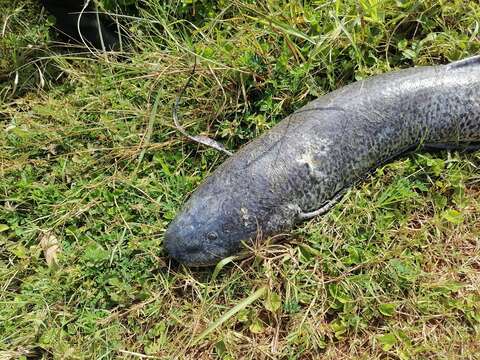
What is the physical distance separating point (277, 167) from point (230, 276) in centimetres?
91

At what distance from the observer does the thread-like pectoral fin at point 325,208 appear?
3.75 metres

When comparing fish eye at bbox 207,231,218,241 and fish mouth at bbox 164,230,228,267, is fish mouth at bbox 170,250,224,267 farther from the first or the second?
fish eye at bbox 207,231,218,241

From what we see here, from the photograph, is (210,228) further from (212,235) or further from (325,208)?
(325,208)

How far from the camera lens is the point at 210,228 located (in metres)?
3.55

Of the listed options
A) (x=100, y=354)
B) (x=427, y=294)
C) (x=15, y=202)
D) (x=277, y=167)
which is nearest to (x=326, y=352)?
(x=427, y=294)

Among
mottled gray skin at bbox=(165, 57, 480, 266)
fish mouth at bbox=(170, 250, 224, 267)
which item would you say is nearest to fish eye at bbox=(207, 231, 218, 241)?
mottled gray skin at bbox=(165, 57, 480, 266)

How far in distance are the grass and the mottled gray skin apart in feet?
0.79

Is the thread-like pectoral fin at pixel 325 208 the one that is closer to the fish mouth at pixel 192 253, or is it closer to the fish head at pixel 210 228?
the fish head at pixel 210 228

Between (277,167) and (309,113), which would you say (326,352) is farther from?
(309,113)

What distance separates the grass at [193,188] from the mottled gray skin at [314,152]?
0.24m

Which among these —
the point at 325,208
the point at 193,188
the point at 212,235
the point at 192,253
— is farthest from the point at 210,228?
the point at 325,208

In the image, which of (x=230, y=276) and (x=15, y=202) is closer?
(x=230, y=276)

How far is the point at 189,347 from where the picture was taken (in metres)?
3.69

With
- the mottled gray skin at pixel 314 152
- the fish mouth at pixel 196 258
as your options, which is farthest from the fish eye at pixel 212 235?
the fish mouth at pixel 196 258
